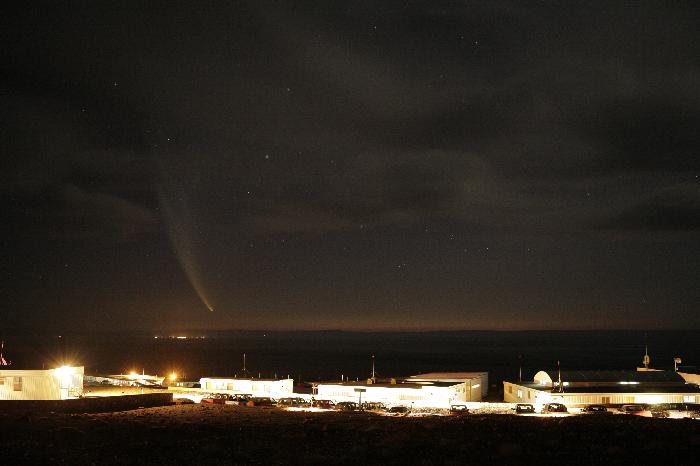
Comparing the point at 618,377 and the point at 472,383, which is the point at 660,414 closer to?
the point at 618,377

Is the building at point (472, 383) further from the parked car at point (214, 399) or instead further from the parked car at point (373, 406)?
the parked car at point (214, 399)

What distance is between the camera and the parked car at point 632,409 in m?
37.1

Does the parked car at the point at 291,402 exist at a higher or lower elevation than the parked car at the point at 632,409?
higher

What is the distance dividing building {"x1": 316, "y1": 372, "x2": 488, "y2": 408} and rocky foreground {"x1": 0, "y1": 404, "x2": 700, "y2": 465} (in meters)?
9.67

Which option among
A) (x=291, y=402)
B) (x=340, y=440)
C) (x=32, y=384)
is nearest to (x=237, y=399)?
(x=291, y=402)

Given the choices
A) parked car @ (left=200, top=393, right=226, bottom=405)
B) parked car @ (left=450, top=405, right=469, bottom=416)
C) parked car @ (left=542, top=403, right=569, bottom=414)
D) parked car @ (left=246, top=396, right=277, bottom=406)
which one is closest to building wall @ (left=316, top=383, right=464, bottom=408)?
parked car @ (left=450, top=405, right=469, bottom=416)

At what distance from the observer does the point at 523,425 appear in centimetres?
2773

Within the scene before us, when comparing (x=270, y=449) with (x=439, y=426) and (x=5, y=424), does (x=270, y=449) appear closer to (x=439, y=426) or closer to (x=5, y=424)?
(x=439, y=426)

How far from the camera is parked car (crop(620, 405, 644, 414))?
122 ft

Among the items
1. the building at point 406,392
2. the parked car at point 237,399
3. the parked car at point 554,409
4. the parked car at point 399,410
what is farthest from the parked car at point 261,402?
the parked car at point 554,409

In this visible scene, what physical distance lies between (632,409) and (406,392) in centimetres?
1322

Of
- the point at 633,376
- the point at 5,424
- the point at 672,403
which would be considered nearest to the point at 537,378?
the point at 633,376

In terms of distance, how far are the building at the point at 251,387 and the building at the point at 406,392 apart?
3.77 m

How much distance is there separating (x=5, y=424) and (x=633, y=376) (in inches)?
1505
